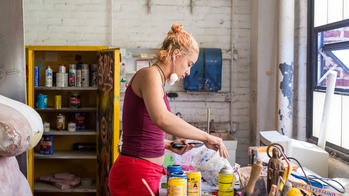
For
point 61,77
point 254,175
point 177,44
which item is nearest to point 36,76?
point 61,77

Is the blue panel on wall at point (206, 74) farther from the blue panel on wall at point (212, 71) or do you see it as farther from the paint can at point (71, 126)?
the paint can at point (71, 126)

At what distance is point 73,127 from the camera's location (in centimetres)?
481

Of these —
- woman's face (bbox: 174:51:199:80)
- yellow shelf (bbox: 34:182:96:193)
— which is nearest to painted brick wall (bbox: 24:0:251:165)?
yellow shelf (bbox: 34:182:96:193)

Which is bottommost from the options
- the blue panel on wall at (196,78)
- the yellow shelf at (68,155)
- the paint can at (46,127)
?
the yellow shelf at (68,155)

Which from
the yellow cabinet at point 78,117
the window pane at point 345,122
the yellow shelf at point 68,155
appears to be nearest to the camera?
the window pane at point 345,122

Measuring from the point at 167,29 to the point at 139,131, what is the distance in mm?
3177

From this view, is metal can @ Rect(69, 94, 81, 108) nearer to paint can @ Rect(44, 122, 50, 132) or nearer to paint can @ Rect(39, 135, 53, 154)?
paint can @ Rect(44, 122, 50, 132)

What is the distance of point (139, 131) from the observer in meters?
2.02

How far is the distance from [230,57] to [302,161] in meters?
2.28

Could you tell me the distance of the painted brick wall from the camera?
4980 mm

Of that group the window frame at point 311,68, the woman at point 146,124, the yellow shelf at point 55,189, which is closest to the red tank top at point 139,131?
the woman at point 146,124

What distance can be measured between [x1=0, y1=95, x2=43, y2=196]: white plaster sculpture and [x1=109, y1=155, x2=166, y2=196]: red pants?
537mm

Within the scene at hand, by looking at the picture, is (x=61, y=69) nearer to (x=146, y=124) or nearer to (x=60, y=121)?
(x=60, y=121)

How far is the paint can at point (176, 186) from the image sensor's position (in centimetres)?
178
